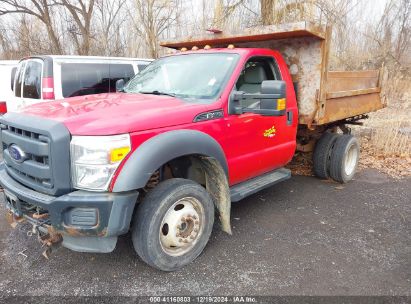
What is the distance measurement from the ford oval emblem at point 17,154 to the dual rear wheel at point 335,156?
171 inches

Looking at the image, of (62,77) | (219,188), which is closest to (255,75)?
(219,188)

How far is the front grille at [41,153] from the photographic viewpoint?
2.70 metres

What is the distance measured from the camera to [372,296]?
9.54 ft

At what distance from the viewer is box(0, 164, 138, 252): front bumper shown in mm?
2707

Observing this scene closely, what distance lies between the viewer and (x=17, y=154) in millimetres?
3072

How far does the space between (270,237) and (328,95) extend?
7.33 ft

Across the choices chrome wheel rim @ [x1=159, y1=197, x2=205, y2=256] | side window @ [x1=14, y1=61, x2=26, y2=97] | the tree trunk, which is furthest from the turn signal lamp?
the tree trunk

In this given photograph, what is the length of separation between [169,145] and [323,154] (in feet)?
11.4

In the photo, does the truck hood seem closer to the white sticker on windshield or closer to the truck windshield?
the truck windshield

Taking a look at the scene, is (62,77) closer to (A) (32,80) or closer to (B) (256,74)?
(A) (32,80)

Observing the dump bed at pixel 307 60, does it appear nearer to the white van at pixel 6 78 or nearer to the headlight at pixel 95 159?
the headlight at pixel 95 159

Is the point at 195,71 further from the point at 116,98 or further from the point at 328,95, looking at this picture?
the point at 328,95

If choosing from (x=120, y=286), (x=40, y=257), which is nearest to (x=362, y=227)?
(x=120, y=286)

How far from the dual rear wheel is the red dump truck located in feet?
2.33
